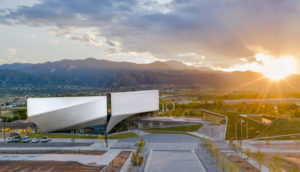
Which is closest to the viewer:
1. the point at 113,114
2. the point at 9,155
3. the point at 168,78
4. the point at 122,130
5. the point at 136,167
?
the point at 136,167

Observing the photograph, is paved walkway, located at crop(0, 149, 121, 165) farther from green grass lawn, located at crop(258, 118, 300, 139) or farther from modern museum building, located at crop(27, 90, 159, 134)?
green grass lawn, located at crop(258, 118, 300, 139)

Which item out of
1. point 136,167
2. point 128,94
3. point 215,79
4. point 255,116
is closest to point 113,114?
point 128,94

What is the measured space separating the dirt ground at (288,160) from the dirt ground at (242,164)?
1.85 meters

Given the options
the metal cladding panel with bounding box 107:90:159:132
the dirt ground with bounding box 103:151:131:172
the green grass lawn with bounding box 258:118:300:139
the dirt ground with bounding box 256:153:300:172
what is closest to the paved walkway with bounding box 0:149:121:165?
the dirt ground with bounding box 103:151:131:172

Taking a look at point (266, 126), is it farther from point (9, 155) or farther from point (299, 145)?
point (9, 155)

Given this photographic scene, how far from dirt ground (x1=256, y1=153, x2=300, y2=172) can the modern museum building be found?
21402mm

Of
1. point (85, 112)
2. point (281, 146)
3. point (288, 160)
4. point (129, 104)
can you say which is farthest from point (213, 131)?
point (85, 112)

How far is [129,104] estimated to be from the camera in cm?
3972

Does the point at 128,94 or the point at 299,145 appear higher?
the point at 128,94

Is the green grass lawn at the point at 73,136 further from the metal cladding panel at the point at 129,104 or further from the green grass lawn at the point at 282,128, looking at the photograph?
the green grass lawn at the point at 282,128

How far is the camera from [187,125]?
134ft

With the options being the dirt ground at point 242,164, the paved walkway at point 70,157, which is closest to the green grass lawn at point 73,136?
the paved walkway at point 70,157

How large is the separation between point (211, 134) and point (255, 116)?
775 cm

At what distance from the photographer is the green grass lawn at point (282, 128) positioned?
33.6 meters
